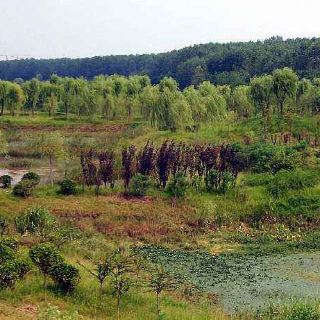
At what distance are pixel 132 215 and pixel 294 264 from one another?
9248 millimetres

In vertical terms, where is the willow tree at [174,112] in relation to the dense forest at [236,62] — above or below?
below

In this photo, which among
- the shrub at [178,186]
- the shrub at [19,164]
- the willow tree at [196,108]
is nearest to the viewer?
the shrub at [178,186]

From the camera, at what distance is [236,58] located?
11475cm

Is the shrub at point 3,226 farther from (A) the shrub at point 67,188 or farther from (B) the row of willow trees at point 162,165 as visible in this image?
(B) the row of willow trees at point 162,165

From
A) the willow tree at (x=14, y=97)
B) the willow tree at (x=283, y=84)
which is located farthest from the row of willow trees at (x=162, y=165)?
the willow tree at (x=14, y=97)

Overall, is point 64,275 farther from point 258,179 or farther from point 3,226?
point 258,179

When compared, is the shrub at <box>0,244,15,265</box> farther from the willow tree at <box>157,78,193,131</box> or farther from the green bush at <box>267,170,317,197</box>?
the willow tree at <box>157,78,193,131</box>

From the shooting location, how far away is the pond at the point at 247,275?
20438 millimetres

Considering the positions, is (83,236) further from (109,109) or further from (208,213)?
(109,109)

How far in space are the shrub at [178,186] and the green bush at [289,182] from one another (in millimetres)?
5324

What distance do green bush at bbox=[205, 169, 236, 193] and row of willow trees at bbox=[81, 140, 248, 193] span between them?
0.60 metres

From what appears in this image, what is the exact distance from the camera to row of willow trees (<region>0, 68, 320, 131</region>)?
167 feet

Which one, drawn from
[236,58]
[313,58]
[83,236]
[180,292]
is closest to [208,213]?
[83,236]

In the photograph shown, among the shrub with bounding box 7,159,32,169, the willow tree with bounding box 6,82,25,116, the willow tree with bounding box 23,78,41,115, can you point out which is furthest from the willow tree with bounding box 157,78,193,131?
the willow tree with bounding box 23,78,41,115
